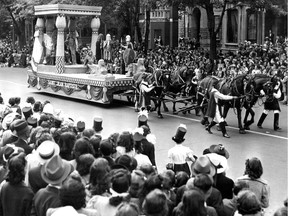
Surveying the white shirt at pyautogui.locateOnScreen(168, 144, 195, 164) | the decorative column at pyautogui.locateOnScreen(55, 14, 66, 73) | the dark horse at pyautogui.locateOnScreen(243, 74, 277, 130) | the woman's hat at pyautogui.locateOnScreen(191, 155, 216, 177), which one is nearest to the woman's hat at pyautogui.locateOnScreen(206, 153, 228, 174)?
the woman's hat at pyautogui.locateOnScreen(191, 155, 216, 177)

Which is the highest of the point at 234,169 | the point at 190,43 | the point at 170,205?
the point at 190,43

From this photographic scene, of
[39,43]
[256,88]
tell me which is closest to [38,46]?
[39,43]

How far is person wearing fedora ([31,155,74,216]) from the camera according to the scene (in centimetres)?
498

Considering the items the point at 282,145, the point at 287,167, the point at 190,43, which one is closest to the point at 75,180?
the point at 287,167

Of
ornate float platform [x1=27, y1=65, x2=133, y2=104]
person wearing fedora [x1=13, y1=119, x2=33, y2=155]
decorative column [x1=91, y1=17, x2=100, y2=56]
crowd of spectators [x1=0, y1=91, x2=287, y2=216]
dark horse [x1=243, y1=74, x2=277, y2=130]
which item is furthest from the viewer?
decorative column [x1=91, y1=17, x2=100, y2=56]

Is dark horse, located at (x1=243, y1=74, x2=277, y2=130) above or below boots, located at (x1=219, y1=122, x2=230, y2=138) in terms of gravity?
above

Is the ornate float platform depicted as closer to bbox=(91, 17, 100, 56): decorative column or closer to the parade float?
the parade float

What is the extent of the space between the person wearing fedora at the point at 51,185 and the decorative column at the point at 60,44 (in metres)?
16.1

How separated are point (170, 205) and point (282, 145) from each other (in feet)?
26.4

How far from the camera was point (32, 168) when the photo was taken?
568 centimetres

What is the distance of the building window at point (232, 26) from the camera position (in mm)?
35156

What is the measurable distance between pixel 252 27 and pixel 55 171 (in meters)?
31.0

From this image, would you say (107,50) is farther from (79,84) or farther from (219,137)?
(219,137)

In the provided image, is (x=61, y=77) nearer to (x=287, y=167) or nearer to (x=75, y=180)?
(x=287, y=167)
